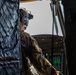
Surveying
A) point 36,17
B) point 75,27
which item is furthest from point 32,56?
point 36,17

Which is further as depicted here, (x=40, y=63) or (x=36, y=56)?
(x=36, y=56)

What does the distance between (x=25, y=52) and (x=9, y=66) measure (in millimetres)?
1349

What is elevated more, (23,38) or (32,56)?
(23,38)

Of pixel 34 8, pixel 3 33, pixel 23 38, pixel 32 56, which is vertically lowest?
pixel 32 56

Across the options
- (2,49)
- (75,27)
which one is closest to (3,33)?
(2,49)

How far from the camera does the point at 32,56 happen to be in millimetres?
1938

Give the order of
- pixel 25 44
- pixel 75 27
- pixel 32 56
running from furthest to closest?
pixel 25 44
pixel 32 56
pixel 75 27

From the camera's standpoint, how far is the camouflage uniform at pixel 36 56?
158 cm

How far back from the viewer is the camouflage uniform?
1576 millimetres

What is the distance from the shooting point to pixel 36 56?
1.88 metres

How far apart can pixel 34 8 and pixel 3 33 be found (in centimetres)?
430

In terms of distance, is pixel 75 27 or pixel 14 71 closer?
pixel 14 71

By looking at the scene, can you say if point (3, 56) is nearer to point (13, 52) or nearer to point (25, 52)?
point (13, 52)

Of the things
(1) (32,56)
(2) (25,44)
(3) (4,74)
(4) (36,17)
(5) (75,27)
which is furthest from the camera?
(4) (36,17)
